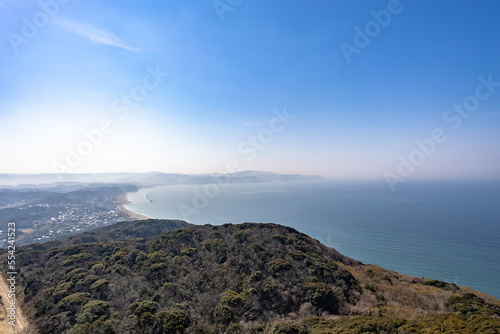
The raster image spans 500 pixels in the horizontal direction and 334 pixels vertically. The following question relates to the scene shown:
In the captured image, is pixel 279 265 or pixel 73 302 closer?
pixel 73 302

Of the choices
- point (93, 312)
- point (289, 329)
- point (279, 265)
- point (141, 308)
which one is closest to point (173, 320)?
point (141, 308)

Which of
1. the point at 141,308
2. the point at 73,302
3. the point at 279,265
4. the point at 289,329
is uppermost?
the point at 289,329

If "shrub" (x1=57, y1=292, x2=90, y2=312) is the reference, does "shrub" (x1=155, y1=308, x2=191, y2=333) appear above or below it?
above

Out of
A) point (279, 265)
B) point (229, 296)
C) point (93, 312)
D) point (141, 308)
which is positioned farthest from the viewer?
point (279, 265)

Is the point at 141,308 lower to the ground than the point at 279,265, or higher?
lower

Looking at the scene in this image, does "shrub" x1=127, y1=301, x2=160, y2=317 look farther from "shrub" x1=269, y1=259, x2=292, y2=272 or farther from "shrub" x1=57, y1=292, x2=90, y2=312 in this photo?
"shrub" x1=269, y1=259, x2=292, y2=272

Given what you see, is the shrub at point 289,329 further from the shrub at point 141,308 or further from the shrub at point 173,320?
the shrub at point 141,308

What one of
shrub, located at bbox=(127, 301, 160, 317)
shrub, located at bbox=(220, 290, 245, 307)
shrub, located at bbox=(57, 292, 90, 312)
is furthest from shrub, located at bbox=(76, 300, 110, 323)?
shrub, located at bbox=(220, 290, 245, 307)

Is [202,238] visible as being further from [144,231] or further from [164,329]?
[144,231]

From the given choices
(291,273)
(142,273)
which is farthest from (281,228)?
(142,273)

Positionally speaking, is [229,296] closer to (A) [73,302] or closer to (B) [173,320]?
(B) [173,320]
